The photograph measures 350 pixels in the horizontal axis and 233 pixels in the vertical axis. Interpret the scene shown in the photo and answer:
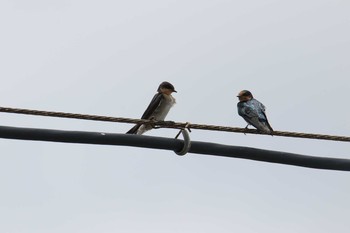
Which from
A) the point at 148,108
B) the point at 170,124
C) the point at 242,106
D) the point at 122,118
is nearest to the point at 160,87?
the point at 148,108

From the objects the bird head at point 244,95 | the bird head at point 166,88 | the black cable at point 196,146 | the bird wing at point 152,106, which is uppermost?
the bird head at point 244,95

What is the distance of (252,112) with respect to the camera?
12969 millimetres

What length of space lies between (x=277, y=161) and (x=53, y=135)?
2053 millimetres

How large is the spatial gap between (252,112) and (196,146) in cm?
523

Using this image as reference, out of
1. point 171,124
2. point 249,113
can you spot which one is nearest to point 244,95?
point 249,113

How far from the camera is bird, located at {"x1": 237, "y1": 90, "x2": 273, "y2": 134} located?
1228 cm

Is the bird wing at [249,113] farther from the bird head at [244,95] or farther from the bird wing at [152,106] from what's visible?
the bird wing at [152,106]

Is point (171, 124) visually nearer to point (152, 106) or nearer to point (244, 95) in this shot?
point (152, 106)

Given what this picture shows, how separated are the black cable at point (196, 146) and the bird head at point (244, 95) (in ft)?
20.7

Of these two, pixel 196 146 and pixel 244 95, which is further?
pixel 244 95

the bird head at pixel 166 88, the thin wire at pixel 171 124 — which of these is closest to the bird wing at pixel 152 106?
the bird head at pixel 166 88

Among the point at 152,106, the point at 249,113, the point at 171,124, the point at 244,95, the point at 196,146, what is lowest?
the point at 196,146

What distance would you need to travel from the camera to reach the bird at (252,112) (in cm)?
1228

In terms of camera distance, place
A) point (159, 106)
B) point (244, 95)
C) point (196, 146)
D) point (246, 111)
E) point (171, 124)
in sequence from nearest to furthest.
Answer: point (196, 146) < point (171, 124) < point (246, 111) < point (159, 106) < point (244, 95)
